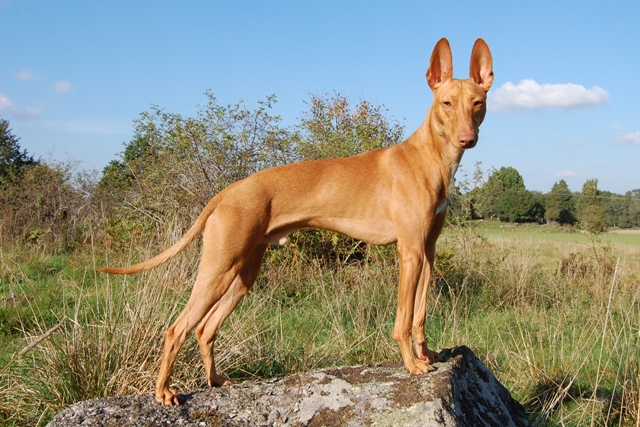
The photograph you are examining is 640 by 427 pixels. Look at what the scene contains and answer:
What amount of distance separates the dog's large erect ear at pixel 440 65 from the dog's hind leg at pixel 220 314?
2.02m

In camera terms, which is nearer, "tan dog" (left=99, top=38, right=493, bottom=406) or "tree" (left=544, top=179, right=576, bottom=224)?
"tan dog" (left=99, top=38, right=493, bottom=406)

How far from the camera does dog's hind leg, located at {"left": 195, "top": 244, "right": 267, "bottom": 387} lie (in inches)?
190

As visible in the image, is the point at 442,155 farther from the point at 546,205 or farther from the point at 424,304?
the point at 546,205

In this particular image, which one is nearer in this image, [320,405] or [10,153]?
[320,405]

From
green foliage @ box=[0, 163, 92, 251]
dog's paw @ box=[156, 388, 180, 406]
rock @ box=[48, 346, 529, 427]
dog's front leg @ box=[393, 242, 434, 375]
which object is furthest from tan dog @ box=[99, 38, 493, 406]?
green foliage @ box=[0, 163, 92, 251]

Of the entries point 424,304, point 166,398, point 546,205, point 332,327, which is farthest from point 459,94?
point 546,205

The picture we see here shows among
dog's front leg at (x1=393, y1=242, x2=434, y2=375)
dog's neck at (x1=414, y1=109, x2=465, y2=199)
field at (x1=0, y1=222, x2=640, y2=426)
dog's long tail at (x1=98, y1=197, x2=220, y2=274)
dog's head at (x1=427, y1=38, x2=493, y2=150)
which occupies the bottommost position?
field at (x1=0, y1=222, x2=640, y2=426)

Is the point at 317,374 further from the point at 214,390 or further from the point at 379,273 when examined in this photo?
Result: the point at 379,273

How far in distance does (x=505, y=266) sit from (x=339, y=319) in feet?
16.7

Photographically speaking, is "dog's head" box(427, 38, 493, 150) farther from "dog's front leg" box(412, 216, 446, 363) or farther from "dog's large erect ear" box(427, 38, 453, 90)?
"dog's front leg" box(412, 216, 446, 363)

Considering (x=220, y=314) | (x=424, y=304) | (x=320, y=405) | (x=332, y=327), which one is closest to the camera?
(x=320, y=405)

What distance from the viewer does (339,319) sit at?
775cm

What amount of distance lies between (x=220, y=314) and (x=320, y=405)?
4.77 ft

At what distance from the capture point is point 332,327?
745cm
